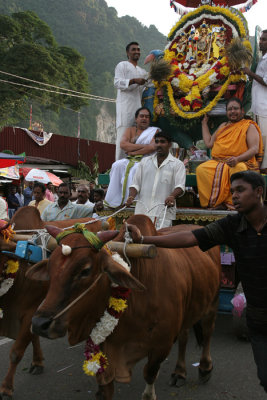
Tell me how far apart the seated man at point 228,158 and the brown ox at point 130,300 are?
1.49 m

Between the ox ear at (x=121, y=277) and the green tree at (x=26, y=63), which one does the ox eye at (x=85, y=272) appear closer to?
the ox ear at (x=121, y=277)

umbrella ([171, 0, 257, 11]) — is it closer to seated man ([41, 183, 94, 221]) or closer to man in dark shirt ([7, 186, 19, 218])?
seated man ([41, 183, 94, 221])

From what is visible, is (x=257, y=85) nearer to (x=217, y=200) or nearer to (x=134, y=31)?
(x=217, y=200)

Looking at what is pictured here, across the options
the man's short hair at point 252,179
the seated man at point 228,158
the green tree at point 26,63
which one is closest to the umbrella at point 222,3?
the seated man at point 228,158

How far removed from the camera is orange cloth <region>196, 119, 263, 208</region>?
5.11 meters

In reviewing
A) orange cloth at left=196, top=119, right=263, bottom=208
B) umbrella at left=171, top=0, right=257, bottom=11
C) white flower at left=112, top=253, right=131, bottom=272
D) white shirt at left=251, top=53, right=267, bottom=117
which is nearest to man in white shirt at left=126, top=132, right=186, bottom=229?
orange cloth at left=196, top=119, right=263, bottom=208

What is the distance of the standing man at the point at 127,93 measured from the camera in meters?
6.58

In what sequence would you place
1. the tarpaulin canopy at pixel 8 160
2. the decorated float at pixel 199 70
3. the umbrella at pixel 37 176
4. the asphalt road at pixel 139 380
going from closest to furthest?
the asphalt road at pixel 139 380 < the decorated float at pixel 199 70 < the tarpaulin canopy at pixel 8 160 < the umbrella at pixel 37 176

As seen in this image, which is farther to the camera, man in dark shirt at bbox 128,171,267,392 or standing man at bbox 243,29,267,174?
standing man at bbox 243,29,267,174

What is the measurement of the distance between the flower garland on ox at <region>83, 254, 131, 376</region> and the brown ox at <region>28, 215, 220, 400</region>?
43mm

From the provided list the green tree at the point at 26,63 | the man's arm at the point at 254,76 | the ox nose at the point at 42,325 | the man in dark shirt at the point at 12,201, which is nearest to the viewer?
the ox nose at the point at 42,325

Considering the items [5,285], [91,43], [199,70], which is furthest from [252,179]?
[91,43]

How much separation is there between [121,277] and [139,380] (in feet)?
6.32

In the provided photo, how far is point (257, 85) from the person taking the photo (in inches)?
235
